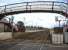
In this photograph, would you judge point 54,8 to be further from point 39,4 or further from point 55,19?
point 55,19

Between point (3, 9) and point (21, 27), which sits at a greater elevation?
point (3, 9)

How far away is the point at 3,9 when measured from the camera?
36344mm

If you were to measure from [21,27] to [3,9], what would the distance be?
1448 centimetres

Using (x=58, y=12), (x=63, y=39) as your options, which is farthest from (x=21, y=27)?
(x=63, y=39)

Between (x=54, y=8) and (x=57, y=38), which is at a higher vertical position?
(x=54, y=8)

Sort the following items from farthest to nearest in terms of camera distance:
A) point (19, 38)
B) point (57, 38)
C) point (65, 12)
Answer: point (19, 38) < point (65, 12) < point (57, 38)

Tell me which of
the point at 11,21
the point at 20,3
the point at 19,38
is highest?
the point at 20,3

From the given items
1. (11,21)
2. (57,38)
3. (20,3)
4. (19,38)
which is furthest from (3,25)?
(57,38)

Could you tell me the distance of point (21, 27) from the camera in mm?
50281

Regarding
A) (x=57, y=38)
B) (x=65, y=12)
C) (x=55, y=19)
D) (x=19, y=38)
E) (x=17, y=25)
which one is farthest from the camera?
(x=17, y=25)

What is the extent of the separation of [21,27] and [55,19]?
1133 cm

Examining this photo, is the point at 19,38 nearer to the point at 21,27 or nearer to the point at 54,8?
the point at 21,27

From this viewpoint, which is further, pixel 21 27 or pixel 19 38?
pixel 21 27

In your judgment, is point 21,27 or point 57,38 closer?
point 57,38
